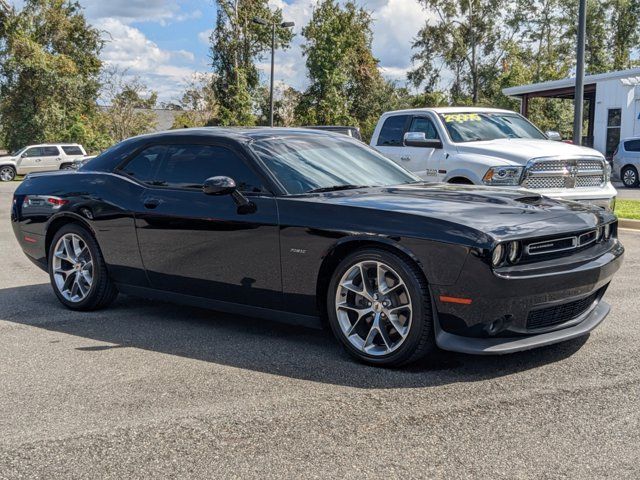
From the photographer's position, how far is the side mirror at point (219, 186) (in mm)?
5035

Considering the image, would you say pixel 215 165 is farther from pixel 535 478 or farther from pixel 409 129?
pixel 409 129

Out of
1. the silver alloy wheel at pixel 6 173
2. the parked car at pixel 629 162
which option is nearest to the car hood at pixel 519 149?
the parked car at pixel 629 162

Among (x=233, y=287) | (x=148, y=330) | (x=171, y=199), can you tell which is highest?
(x=171, y=199)

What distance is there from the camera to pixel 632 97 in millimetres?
28359

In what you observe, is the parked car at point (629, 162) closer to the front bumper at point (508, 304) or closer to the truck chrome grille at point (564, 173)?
the truck chrome grille at point (564, 173)

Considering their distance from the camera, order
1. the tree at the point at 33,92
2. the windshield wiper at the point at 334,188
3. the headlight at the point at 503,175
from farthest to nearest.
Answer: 1. the tree at the point at 33,92
2. the headlight at the point at 503,175
3. the windshield wiper at the point at 334,188

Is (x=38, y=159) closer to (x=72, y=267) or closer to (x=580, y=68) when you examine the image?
(x=580, y=68)

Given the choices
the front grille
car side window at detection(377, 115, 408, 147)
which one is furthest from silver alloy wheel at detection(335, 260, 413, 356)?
car side window at detection(377, 115, 408, 147)

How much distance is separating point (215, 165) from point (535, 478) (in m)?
A: 3.31

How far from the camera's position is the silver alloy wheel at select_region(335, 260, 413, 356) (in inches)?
175

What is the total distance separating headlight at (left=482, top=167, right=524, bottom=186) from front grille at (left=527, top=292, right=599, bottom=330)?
4662 mm

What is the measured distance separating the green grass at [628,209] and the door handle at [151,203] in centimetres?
904

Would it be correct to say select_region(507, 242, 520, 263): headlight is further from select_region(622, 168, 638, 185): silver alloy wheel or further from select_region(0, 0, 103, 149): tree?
select_region(0, 0, 103, 149): tree

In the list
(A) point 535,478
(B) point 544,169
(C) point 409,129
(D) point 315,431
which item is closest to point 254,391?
(D) point 315,431
